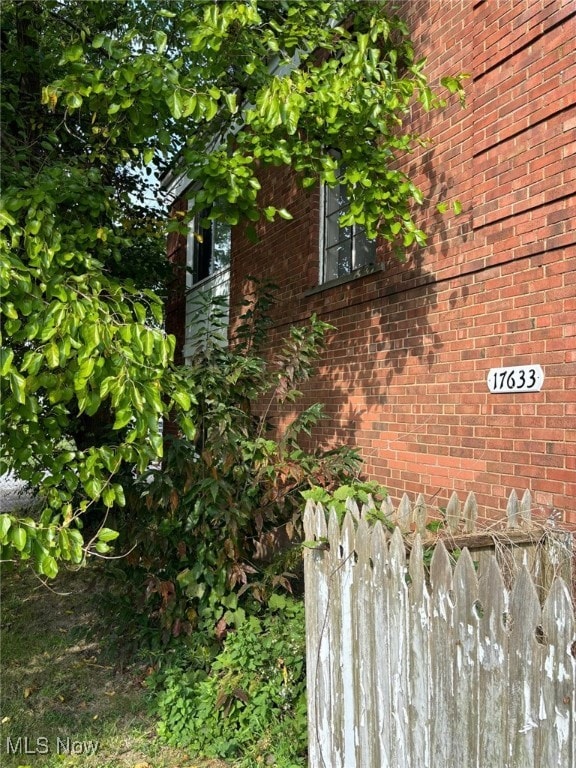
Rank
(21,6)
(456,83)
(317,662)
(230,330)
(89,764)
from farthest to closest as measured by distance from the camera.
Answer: (230,330)
(21,6)
(456,83)
(89,764)
(317,662)

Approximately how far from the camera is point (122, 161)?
16.5ft

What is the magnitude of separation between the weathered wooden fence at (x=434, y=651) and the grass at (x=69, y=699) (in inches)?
52.1

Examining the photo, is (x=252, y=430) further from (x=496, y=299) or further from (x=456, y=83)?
(x=456, y=83)

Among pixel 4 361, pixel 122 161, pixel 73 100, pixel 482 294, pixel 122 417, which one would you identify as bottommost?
pixel 122 417

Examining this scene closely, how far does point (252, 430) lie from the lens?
427cm

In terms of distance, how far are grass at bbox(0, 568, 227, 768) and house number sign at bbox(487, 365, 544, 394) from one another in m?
2.82

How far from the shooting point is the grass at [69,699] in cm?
350

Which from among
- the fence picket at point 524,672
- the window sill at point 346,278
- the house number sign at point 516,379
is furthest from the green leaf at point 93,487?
the window sill at point 346,278

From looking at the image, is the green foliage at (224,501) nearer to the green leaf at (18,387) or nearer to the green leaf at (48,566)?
the green leaf at (48,566)

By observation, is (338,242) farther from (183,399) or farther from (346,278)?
(183,399)

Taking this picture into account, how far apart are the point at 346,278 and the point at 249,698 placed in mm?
3562

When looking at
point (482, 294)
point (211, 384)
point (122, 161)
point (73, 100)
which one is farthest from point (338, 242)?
point (73, 100)

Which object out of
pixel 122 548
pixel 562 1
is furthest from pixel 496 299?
pixel 122 548

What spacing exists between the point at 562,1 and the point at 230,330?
18.2ft
